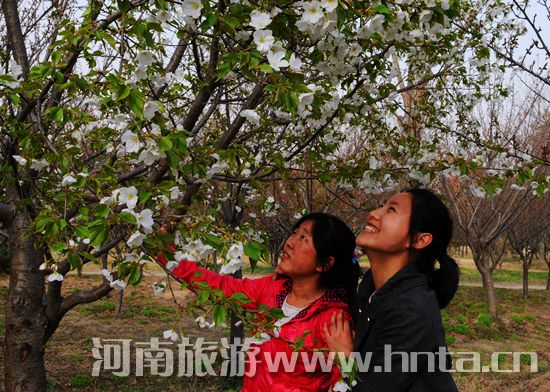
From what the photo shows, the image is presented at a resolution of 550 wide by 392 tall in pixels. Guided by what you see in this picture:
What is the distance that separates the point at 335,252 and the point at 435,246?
46 cm

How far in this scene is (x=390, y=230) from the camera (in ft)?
6.32

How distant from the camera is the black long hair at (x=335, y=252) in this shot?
2.24 meters

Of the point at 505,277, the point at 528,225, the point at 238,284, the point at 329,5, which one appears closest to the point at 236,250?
the point at 329,5

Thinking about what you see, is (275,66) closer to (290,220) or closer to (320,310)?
Answer: (320,310)

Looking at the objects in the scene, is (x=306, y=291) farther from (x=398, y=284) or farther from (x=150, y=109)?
(x=150, y=109)

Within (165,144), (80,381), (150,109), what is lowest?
(80,381)

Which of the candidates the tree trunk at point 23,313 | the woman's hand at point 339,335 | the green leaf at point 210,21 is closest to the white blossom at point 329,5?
the green leaf at point 210,21

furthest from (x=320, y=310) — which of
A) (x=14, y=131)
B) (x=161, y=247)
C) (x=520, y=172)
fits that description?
(x=520, y=172)

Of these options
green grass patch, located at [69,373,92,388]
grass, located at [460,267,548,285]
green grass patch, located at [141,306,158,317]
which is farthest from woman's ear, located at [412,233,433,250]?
grass, located at [460,267,548,285]

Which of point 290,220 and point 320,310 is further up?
point 290,220

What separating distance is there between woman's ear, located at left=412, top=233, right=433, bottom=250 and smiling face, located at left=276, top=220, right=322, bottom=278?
0.48 m

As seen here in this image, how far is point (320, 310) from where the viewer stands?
2.15m

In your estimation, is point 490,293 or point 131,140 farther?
point 490,293

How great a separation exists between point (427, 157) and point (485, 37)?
1.90 meters
